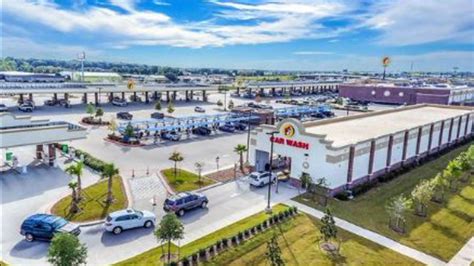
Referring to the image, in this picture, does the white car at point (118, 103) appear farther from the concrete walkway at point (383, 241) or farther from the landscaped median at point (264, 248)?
the landscaped median at point (264, 248)

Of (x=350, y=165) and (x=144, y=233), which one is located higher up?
(x=350, y=165)

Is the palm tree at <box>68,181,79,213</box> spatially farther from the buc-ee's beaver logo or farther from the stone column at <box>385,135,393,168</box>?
the stone column at <box>385,135,393,168</box>

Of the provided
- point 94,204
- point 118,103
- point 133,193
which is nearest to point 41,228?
point 94,204

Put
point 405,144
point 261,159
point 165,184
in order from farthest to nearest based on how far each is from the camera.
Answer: point 405,144 < point 261,159 < point 165,184

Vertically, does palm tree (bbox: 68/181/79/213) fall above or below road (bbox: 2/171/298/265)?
above

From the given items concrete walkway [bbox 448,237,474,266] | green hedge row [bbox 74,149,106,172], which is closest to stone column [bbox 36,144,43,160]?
green hedge row [bbox 74,149,106,172]

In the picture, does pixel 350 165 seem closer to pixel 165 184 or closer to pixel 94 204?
pixel 165 184
